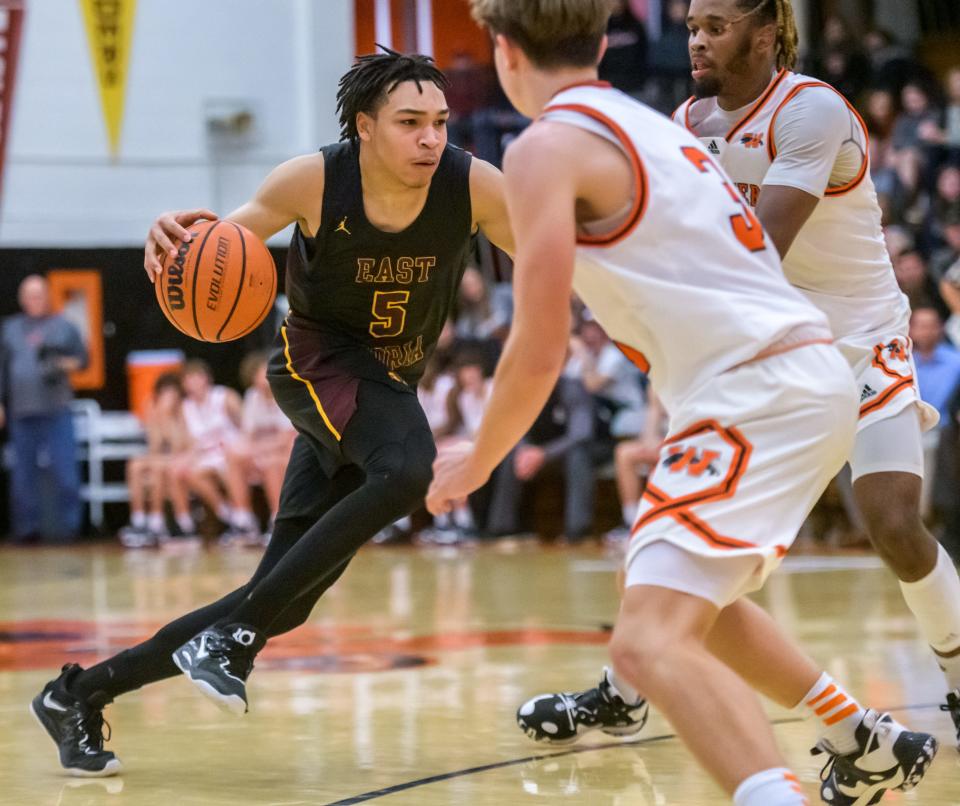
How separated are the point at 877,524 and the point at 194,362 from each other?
10.7 m

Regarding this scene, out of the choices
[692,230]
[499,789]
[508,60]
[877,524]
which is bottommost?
→ [499,789]

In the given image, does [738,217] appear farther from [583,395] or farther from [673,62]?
[673,62]

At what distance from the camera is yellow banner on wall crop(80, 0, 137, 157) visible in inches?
625

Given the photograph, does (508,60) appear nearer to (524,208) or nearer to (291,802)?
(524,208)

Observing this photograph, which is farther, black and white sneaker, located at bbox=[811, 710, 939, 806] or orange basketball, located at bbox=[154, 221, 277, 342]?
orange basketball, located at bbox=[154, 221, 277, 342]

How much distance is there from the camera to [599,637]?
271 inches

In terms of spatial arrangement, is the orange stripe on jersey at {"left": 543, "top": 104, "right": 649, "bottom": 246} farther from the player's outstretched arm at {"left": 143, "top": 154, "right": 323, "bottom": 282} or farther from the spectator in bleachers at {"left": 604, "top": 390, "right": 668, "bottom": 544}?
the spectator in bleachers at {"left": 604, "top": 390, "right": 668, "bottom": 544}

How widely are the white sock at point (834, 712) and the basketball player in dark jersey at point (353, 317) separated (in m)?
1.20

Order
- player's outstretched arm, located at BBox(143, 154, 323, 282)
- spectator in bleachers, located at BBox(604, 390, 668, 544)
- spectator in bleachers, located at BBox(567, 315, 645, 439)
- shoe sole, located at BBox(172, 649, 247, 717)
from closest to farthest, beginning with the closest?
shoe sole, located at BBox(172, 649, 247, 717), player's outstretched arm, located at BBox(143, 154, 323, 282), spectator in bleachers, located at BBox(604, 390, 668, 544), spectator in bleachers, located at BBox(567, 315, 645, 439)

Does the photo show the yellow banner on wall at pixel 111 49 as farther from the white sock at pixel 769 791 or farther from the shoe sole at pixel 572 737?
the white sock at pixel 769 791

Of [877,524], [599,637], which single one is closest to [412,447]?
[877,524]

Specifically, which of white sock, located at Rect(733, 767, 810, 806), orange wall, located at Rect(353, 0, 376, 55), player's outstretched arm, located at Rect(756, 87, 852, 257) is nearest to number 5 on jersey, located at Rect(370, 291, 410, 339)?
player's outstretched arm, located at Rect(756, 87, 852, 257)

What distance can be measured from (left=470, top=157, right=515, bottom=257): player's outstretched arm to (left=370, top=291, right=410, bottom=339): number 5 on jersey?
0.32m

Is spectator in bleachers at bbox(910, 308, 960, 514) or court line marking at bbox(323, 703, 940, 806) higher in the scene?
court line marking at bbox(323, 703, 940, 806)
